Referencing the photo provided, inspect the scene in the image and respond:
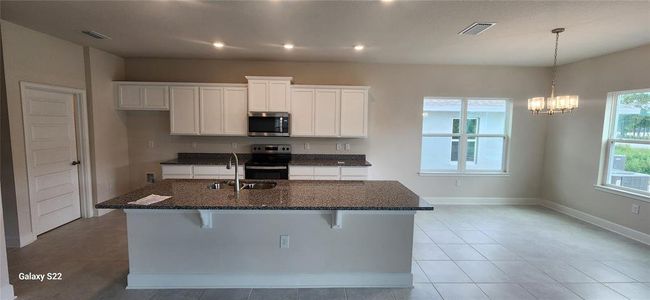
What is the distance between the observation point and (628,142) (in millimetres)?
3973

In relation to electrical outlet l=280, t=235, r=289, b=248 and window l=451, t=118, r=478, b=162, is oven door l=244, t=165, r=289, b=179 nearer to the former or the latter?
electrical outlet l=280, t=235, r=289, b=248

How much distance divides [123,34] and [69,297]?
2.89m

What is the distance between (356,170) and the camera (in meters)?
4.65

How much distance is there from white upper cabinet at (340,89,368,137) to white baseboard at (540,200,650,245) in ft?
11.7

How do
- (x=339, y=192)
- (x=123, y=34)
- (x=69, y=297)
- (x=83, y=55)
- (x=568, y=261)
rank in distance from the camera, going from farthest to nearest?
(x=83, y=55) → (x=123, y=34) → (x=568, y=261) → (x=339, y=192) → (x=69, y=297)

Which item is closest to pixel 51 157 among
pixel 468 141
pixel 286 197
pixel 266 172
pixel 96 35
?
pixel 96 35

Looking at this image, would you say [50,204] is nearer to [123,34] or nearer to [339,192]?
[123,34]

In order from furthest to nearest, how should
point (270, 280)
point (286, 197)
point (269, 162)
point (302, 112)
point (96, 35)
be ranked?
A: point (269, 162)
point (302, 112)
point (96, 35)
point (270, 280)
point (286, 197)

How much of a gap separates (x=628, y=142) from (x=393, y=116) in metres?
3.19

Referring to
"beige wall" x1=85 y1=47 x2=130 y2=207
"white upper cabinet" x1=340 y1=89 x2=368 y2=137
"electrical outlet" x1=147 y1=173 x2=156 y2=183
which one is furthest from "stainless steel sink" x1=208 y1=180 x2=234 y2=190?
"electrical outlet" x1=147 y1=173 x2=156 y2=183

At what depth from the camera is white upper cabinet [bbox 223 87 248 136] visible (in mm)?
4688

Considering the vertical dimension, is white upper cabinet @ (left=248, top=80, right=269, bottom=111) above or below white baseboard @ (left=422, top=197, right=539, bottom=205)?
above

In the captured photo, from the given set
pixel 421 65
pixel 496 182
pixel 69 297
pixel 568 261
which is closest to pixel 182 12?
pixel 69 297

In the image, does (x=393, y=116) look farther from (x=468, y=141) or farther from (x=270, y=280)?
(x=270, y=280)
